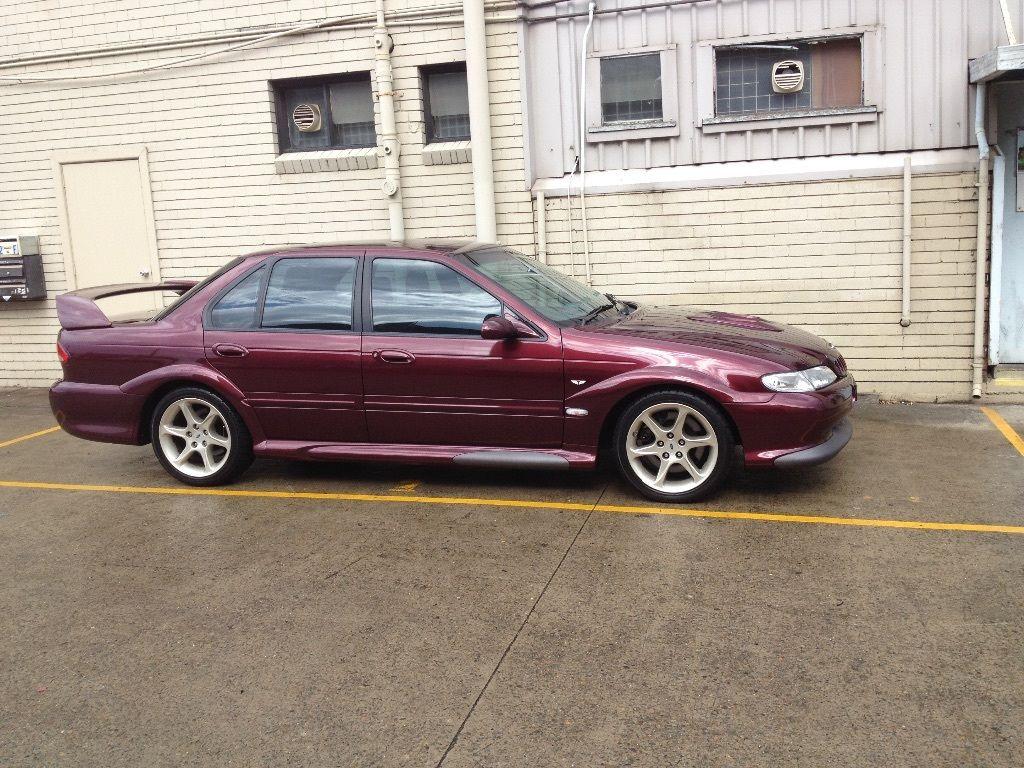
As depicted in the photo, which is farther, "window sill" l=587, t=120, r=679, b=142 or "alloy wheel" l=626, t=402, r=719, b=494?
"window sill" l=587, t=120, r=679, b=142

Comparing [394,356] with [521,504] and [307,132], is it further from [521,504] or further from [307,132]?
[307,132]

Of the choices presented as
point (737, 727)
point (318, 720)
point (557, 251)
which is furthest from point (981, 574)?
point (557, 251)

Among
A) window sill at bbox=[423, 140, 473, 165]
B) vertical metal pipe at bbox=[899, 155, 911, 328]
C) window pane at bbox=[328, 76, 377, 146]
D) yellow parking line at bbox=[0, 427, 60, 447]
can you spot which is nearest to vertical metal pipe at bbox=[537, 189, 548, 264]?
window sill at bbox=[423, 140, 473, 165]

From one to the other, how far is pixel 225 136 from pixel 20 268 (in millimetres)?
2908

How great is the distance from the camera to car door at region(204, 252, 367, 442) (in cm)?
615

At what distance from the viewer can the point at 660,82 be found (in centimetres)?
912

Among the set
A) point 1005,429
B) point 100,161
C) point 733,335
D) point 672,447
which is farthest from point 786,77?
point 100,161

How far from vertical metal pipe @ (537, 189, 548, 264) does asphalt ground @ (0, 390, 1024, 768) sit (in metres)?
3.55

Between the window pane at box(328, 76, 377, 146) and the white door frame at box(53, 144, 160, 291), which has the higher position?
the window pane at box(328, 76, 377, 146)

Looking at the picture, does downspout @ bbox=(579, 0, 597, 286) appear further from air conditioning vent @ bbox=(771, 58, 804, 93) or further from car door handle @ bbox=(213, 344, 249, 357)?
car door handle @ bbox=(213, 344, 249, 357)

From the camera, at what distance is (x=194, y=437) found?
656 cm

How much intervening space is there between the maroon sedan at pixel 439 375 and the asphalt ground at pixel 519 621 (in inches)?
13.3

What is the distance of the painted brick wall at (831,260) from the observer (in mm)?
8570

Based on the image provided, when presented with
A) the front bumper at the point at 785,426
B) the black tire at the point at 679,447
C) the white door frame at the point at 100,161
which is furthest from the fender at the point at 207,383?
the white door frame at the point at 100,161
